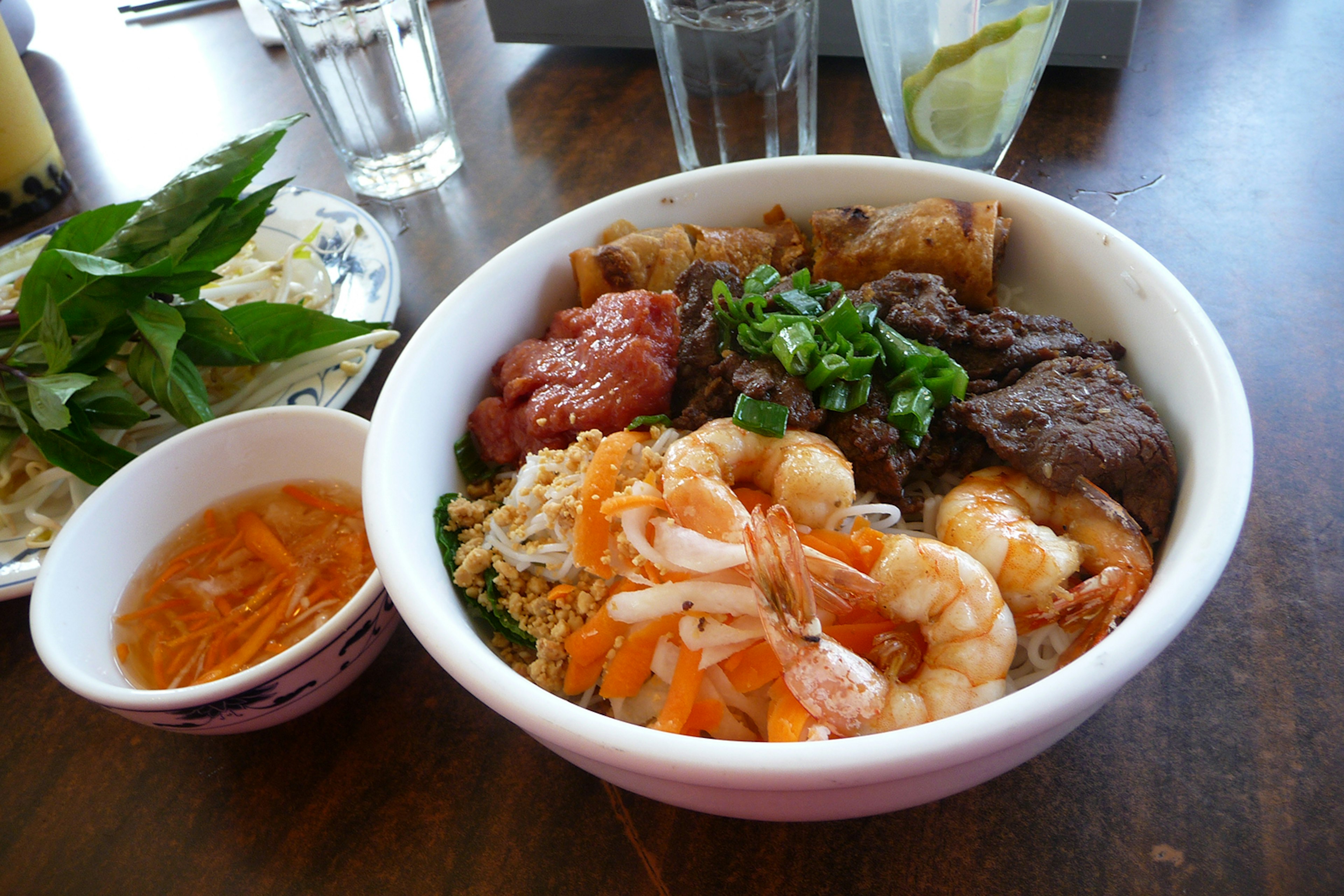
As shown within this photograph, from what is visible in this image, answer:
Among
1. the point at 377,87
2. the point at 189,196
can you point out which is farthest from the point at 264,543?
the point at 377,87

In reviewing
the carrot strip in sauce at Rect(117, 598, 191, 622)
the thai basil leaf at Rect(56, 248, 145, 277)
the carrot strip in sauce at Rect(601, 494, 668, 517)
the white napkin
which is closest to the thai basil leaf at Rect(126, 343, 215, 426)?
the thai basil leaf at Rect(56, 248, 145, 277)

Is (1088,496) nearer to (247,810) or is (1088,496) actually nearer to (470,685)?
(470,685)

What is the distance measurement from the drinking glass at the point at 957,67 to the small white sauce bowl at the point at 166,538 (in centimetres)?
144

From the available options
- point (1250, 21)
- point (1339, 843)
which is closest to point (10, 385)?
point (1339, 843)

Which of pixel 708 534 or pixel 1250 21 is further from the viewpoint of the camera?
pixel 1250 21

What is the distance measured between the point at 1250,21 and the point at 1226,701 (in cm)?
243

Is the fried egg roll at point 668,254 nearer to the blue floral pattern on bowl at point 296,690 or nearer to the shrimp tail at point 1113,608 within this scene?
the blue floral pattern on bowl at point 296,690

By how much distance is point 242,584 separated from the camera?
4.94 ft

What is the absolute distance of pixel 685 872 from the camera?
1.13 meters

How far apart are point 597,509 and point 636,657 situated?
23 centimetres

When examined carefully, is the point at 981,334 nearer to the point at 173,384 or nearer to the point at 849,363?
the point at 849,363

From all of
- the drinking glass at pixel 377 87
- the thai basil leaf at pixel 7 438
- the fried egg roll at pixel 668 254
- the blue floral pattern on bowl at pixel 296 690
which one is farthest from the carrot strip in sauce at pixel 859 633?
the drinking glass at pixel 377 87

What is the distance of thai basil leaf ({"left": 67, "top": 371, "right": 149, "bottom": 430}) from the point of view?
1.69m

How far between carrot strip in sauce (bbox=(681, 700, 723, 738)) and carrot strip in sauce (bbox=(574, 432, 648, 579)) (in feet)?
0.78
